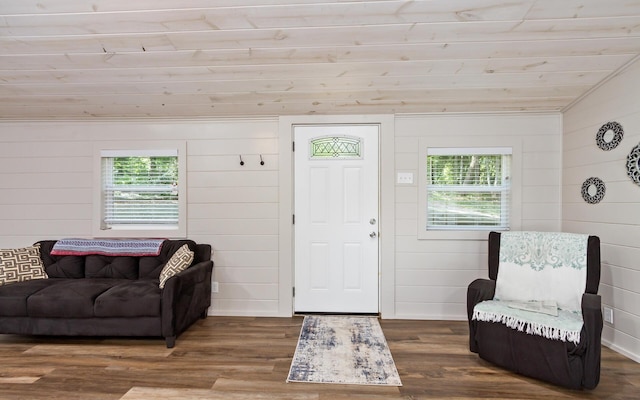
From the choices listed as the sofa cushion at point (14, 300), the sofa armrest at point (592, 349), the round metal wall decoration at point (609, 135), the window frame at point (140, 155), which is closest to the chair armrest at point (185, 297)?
the window frame at point (140, 155)

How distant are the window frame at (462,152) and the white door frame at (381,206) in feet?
0.99

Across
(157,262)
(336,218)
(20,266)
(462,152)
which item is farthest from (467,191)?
(20,266)

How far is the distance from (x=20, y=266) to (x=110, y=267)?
0.77 metres

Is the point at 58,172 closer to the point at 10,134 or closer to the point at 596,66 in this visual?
the point at 10,134

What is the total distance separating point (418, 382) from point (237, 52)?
262cm

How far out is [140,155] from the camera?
12.0ft

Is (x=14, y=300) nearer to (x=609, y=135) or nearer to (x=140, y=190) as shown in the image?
(x=140, y=190)

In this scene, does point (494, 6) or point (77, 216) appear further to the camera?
point (77, 216)

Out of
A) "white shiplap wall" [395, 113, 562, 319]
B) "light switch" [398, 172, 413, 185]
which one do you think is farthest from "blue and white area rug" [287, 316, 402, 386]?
"light switch" [398, 172, 413, 185]

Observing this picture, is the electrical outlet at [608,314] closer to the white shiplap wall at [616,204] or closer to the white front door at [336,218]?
the white shiplap wall at [616,204]

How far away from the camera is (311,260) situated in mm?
3570

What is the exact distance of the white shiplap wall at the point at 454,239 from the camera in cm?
340

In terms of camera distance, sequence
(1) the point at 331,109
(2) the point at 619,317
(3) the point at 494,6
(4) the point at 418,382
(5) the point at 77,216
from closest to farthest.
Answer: (3) the point at 494,6, (4) the point at 418,382, (2) the point at 619,317, (1) the point at 331,109, (5) the point at 77,216

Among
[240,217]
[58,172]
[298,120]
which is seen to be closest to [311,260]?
[240,217]
